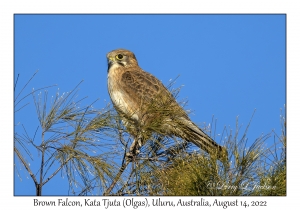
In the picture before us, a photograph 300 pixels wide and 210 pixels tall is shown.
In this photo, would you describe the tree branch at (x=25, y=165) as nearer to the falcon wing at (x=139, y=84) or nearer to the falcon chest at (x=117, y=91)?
the falcon chest at (x=117, y=91)

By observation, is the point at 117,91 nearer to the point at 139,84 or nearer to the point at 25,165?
the point at 139,84

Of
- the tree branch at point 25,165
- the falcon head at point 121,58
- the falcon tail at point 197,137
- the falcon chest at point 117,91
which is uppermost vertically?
the falcon head at point 121,58

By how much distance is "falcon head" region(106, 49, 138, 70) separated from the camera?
26.7 feet

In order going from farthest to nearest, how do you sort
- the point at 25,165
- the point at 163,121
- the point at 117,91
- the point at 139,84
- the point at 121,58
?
the point at 121,58, the point at 117,91, the point at 139,84, the point at 163,121, the point at 25,165

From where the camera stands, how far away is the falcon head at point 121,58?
8.12 metres

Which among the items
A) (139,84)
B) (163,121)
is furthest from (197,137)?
(139,84)

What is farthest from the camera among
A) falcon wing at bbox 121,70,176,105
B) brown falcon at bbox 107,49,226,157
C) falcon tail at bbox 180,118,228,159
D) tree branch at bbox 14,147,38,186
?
falcon wing at bbox 121,70,176,105

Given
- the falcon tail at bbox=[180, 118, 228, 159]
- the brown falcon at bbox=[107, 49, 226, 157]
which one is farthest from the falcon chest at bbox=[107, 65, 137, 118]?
the falcon tail at bbox=[180, 118, 228, 159]

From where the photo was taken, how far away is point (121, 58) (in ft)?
26.9

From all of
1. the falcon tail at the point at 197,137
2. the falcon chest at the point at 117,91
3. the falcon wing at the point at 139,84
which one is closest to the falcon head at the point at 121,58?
the falcon chest at the point at 117,91

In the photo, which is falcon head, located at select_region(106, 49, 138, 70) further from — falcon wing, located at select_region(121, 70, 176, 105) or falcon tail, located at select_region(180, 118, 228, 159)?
falcon tail, located at select_region(180, 118, 228, 159)
